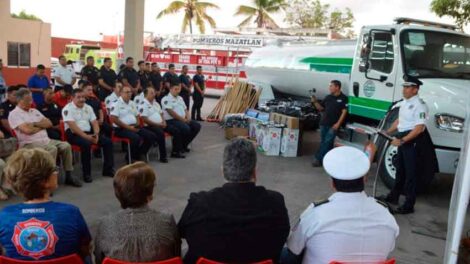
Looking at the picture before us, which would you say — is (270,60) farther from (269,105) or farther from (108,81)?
(108,81)

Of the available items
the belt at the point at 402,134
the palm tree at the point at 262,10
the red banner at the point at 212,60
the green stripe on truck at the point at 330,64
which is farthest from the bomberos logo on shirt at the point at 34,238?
the palm tree at the point at 262,10

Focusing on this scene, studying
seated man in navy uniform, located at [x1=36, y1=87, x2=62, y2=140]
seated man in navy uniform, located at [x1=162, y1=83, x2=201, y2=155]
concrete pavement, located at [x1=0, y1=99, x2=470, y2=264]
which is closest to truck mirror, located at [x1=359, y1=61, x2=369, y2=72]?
concrete pavement, located at [x1=0, y1=99, x2=470, y2=264]

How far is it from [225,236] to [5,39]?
58.9ft

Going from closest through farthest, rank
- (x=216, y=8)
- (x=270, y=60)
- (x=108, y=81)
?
(x=108, y=81)
(x=270, y=60)
(x=216, y=8)

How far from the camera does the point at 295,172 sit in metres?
7.91

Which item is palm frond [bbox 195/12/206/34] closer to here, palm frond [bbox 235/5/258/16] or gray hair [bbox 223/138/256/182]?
palm frond [bbox 235/5/258/16]

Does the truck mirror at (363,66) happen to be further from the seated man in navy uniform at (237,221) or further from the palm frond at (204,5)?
the palm frond at (204,5)

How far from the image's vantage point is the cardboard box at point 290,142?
905 cm

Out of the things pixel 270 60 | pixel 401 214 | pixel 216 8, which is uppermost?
pixel 216 8

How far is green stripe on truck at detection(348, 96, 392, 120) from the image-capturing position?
7692 mm

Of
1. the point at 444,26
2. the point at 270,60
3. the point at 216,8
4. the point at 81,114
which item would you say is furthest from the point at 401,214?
the point at 216,8

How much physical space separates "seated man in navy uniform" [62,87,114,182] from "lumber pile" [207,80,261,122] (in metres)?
6.09

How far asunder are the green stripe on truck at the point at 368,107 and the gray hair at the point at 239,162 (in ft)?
17.9

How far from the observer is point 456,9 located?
11711mm
